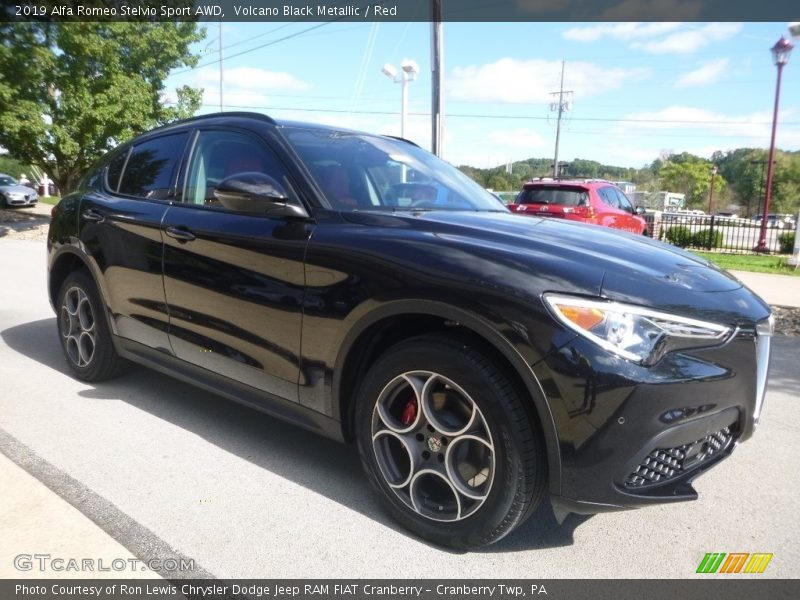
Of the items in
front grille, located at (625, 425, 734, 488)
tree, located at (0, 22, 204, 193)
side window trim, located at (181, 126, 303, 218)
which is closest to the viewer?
front grille, located at (625, 425, 734, 488)

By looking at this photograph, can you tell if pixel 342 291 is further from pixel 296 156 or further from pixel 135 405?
pixel 135 405

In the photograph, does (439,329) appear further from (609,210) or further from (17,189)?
(17,189)

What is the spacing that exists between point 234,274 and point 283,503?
1096 millimetres

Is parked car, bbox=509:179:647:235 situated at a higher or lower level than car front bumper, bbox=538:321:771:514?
higher

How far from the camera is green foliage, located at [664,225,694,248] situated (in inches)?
770

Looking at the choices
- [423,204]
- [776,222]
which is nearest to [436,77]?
[423,204]

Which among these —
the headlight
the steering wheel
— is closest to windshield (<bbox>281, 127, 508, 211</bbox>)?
the steering wheel

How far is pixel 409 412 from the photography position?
2477 mm

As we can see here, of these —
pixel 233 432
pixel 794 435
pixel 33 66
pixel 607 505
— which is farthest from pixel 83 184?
pixel 33 66

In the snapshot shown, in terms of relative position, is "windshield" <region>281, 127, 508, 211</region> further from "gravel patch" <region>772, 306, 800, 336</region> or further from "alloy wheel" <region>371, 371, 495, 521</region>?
"gravel patch" <region>772, 306, 800, 336</region>

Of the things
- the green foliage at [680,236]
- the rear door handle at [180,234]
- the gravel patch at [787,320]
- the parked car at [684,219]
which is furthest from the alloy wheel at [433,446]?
the parked car at [684,219]

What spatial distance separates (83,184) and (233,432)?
7.65ft

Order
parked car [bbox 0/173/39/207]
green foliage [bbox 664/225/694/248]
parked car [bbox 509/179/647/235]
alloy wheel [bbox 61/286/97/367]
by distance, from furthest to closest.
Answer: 1. parked car [bbox 0/173/39/207]
2. green foliage [bbox 664/225/694/248]
3. parked car [bbox 509/179/647/235]
4. alloy wheel [bbox 61/286/97/367]

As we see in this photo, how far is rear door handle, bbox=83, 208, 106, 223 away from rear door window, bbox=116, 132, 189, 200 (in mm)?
201
